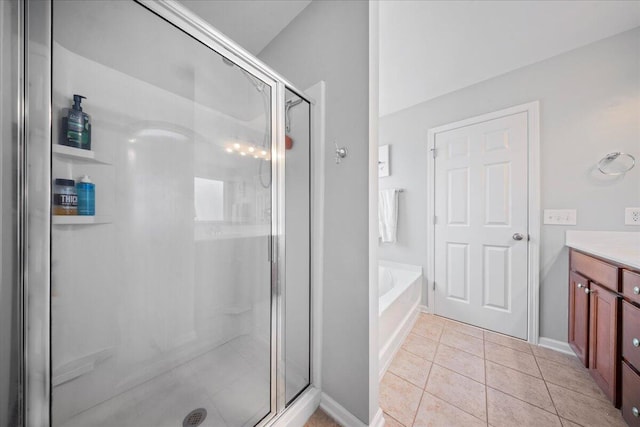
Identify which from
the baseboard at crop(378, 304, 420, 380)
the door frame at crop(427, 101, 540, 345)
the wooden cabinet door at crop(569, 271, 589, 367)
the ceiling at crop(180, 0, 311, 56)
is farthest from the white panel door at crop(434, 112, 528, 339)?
the ceiling at crop(180, 0, 311, 56)

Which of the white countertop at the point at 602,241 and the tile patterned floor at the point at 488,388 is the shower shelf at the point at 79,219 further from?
the white countertop at the point at 602,241

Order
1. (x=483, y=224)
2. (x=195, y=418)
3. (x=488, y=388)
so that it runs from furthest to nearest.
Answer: (x=483, y=224), (x=488, y=388), (x=195, y=418)

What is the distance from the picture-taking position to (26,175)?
2.03 ft

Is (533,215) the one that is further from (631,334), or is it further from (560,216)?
(631,334)

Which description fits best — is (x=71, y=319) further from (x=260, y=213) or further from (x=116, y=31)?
(x=116, y=31)

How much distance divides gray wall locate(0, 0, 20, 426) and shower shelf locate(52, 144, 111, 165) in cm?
12

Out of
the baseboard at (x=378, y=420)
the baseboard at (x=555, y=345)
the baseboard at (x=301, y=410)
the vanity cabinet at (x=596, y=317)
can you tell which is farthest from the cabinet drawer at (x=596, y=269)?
the baseboard at (x=301, y=410)

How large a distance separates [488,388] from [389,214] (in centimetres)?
162

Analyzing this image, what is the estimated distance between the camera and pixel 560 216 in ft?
5.57

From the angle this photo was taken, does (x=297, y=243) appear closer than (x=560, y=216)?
Yes

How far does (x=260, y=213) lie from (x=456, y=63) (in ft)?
6.68

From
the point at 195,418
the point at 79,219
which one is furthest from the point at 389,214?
the point at 79,219

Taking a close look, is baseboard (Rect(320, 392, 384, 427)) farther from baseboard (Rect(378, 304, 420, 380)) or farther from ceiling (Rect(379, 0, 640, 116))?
ceiling (Rect(379, 0, 640, 116))

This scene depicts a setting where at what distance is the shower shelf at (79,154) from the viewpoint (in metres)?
0.75
